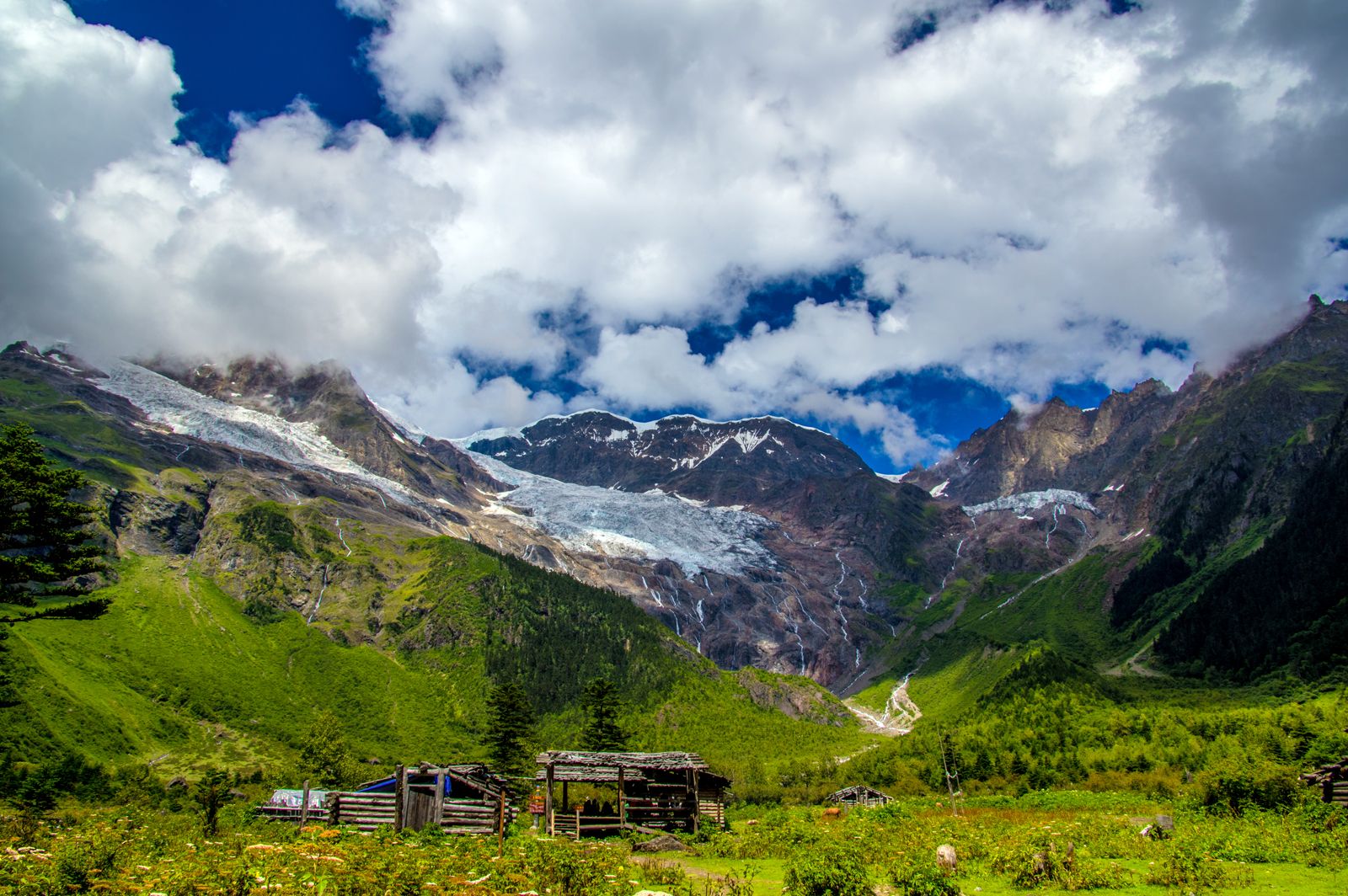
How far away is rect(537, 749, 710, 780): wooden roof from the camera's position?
39.9 metres

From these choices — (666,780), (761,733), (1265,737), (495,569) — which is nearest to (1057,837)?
(666,780)

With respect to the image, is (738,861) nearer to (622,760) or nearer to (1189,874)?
(622,760)

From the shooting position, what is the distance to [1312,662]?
11306cm

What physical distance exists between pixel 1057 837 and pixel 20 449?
4452cm

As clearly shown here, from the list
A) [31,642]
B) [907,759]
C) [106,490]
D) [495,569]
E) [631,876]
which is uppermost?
[106,490]

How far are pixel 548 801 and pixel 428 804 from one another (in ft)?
21.8

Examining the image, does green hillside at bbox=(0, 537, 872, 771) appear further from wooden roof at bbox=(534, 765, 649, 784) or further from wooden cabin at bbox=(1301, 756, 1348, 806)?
wooden cabin at bbox=(1301, 756, 1348, 806)

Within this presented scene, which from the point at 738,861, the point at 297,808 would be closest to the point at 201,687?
the point at 297,808

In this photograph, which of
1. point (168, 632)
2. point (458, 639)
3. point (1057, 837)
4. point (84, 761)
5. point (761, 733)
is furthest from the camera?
point (458, 639)

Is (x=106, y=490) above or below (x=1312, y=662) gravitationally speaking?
above

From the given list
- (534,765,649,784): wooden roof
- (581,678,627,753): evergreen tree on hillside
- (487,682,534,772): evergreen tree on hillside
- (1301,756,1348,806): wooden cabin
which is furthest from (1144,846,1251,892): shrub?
(487,682,534,772): evergreen tree on hillside

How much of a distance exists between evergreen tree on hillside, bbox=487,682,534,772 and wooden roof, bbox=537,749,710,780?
31.1 m

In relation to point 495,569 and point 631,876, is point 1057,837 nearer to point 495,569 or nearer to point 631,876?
point 631,876

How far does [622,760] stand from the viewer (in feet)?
135
